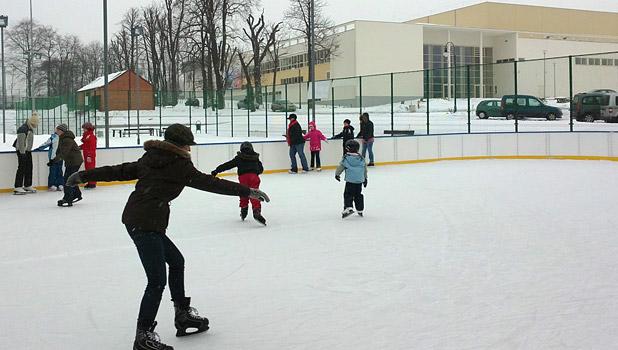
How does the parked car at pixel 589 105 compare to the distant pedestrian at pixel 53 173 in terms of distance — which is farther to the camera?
the parked car at pixel 589 105

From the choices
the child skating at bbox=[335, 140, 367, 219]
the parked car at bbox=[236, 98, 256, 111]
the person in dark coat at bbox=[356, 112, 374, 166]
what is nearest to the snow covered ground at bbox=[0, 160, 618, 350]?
the child skating at bbox=[335, 140, 367, 219]

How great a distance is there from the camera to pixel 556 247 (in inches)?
282

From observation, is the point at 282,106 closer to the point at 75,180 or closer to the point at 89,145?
the point at 89,145

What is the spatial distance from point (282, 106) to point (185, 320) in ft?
77.7

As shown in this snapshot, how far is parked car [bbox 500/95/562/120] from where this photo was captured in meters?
22.9

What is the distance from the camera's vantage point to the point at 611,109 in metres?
23.3

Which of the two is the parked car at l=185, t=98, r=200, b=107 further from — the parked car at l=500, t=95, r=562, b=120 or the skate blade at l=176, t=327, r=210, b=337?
the skate blade at l=176, t=327, r=210, b=337

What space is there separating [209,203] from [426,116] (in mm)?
11571

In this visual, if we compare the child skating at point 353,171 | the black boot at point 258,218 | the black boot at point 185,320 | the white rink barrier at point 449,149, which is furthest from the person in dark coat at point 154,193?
the white rink barrier at point 449,149

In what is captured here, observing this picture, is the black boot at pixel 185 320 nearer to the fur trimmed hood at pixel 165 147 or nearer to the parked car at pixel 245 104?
the fur trimmed hood at pixel 165 147

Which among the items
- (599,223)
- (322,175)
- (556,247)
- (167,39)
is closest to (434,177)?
(322,175)

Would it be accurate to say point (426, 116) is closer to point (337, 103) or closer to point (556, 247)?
point (337, 103)

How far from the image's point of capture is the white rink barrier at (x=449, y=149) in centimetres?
1717

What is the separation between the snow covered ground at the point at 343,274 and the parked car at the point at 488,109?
11436mm
